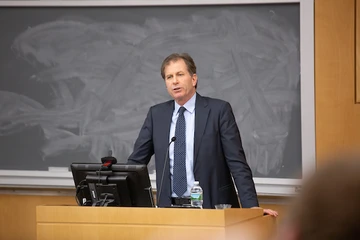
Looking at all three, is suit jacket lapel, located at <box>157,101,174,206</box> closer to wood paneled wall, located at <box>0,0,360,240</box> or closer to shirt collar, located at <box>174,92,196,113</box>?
shirt collar, located at <box>174,92,196,113</box>

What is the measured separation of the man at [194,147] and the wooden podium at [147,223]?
0.54 meters

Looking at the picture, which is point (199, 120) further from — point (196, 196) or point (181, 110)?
point (196, 196)

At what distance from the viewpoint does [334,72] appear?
4969 millimetres

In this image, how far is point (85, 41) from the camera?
5.46m

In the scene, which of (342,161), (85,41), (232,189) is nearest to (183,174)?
(232,189)

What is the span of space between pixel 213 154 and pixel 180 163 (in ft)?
0.61

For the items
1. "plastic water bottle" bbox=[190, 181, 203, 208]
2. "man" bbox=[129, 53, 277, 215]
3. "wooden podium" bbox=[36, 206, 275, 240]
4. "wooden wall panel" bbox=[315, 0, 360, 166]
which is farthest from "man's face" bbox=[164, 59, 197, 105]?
"wooden wall panel" bbox=[315, 0, 360, 166]

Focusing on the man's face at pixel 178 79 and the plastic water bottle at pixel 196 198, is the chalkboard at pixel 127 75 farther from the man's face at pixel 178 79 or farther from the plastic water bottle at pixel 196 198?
the plastic water bottle at pixel 196 198

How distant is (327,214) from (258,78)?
4.59 meters

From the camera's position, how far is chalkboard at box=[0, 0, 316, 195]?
16.7 feet

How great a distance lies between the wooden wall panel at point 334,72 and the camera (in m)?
4.95

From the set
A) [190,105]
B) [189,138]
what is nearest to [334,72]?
[190,105]

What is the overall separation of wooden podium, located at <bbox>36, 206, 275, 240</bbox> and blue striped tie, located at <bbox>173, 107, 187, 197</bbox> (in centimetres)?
59

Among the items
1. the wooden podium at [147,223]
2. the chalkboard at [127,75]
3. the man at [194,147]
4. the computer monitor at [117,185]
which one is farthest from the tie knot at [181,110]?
the chalkboard at [127,75]
